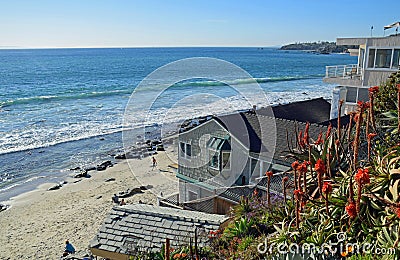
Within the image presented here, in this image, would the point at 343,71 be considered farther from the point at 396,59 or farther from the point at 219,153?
the point at 219,153

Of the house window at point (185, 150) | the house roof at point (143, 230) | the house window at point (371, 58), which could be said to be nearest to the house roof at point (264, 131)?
the house window at point (185, 150)

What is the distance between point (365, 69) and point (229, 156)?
8.40 m

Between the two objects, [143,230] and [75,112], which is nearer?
[143,230]

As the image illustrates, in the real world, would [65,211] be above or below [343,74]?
below

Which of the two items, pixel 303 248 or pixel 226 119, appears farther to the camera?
pixel 226 119

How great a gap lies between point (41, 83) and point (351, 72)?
204 ft

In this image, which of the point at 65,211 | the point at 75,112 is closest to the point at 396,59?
the point at 65,211

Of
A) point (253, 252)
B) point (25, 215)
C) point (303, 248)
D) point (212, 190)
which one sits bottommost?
point (25, 215)

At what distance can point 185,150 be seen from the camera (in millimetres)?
14312

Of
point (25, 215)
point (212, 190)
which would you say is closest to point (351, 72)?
point (212, 190)

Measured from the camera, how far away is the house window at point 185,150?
1419cm

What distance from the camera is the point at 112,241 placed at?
24.8 ft

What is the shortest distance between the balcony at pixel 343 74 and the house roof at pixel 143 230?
12349 mm

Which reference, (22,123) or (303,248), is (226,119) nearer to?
(303,248)
